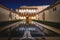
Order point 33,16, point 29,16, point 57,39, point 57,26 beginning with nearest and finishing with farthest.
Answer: point 57,39 → point 57,26 → point 33,16 → point 29,16

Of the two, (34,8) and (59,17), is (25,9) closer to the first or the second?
(34,8)

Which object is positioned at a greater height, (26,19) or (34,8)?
(34,8)

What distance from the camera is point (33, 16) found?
3734 cm

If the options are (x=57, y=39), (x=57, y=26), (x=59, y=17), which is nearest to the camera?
(x=57, y=39)

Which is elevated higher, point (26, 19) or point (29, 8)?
point (29, 8)

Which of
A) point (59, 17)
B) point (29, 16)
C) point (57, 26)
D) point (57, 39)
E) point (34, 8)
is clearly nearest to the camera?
point (57, 39)

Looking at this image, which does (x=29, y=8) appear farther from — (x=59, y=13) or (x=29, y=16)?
(x=59, y=13)

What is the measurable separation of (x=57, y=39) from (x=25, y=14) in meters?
35.2

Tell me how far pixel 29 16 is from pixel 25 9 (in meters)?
7.57

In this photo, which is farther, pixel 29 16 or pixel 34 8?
pixel 34 8

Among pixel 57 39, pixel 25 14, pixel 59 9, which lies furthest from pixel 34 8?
pixel 57 39

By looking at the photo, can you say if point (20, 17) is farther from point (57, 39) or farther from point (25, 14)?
point (57, 39)

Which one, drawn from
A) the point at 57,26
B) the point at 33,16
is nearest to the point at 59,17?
the point at 57,26

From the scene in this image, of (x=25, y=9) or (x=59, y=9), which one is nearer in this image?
(x=59, y=9)
